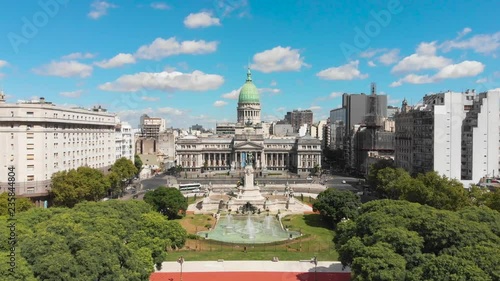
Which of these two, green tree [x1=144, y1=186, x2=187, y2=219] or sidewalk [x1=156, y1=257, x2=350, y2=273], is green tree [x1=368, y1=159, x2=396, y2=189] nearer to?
green tree [x1=144, y1=186, x2=187, y2=219]

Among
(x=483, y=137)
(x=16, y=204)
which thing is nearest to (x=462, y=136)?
(x=483, y=137)

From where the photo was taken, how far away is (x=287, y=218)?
3310 inches

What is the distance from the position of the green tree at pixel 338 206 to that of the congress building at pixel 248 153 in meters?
96.0

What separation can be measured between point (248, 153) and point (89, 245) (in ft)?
476

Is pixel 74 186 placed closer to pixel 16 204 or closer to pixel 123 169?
pixel 16 204

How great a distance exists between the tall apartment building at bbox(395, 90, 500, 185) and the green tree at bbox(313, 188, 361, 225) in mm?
27043

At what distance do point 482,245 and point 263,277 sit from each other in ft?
80.6

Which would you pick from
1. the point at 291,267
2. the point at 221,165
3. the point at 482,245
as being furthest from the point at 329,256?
the point at 221,165

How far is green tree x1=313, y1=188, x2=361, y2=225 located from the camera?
74375 mm

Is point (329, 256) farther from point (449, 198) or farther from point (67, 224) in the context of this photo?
point (67, 224)

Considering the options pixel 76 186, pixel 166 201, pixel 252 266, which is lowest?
pixel 252 266

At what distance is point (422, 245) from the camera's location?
127ft

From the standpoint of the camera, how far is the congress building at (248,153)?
177 metres

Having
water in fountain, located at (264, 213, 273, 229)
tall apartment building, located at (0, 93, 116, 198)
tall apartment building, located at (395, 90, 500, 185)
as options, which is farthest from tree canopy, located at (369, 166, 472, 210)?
tall apartment building, located at (0, 93, 116, 198)
